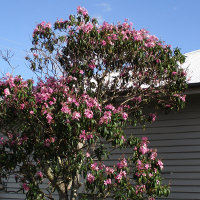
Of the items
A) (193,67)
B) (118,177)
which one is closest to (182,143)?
(193,67)

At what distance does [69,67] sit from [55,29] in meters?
0.89

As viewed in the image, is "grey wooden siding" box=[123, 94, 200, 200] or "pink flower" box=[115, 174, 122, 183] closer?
"pink flower" box=[115, 174, 122, 183]

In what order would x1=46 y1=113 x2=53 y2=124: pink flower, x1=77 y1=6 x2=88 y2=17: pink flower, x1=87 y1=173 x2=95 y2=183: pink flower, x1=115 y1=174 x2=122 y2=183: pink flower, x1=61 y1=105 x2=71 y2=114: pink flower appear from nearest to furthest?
x1=61 y1=105 x2=71 y2=114: pink flower
x1=46 y1=113 x2=53 y2=124: pink flower
x1=87 y1=173 x2=95 y2=183: pink flower
x1=115 y1=174 x2=122 y2=183: pink flower
x1=77 y1=6 x2=88 y2=17: pink flower

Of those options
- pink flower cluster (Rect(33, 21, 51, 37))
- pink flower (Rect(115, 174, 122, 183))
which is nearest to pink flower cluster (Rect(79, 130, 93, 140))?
pink flower (Rect(115, 174, 122, 183))

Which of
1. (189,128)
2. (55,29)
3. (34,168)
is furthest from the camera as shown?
(189,128)

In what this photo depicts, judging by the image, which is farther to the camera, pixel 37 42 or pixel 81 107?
pixel 37 42

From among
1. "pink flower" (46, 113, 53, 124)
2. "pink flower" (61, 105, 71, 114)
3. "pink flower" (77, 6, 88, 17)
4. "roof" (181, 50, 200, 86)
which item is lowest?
"pink flower" (46, 113, 53, 124)

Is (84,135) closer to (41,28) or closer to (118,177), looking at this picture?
(118,177)

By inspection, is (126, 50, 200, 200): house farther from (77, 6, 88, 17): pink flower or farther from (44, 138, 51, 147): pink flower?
(44, 138, 51, 147): pink flower

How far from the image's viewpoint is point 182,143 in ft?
30.2

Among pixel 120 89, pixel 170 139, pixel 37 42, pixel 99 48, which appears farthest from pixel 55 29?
pixel 170 139

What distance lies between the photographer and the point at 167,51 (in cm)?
856

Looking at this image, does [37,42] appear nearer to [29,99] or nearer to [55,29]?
[55,29]

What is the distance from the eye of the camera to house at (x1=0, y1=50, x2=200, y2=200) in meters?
8.89
